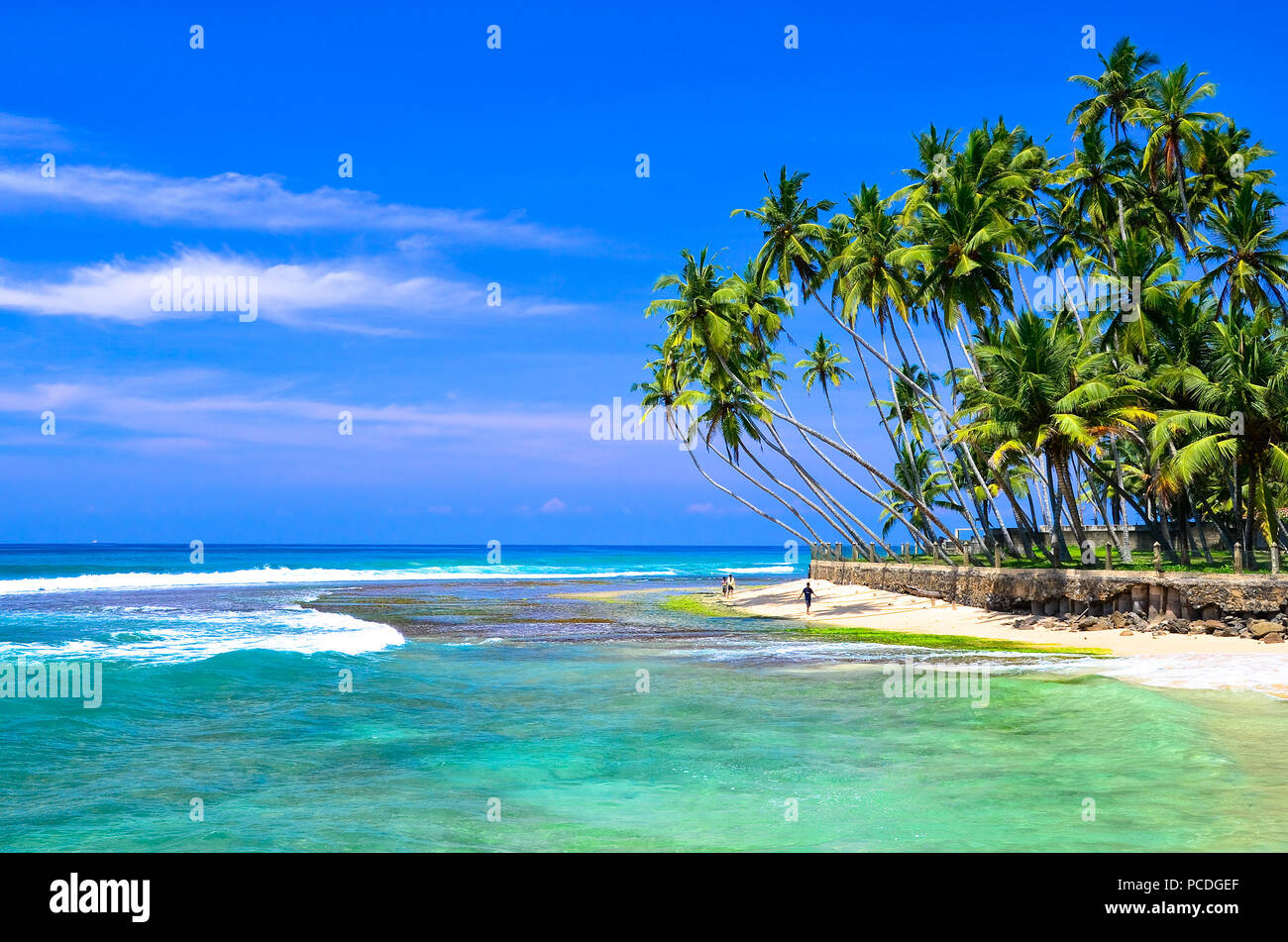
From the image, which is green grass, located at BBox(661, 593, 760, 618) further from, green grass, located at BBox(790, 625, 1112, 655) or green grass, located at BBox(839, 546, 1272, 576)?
green grass, located at BBox(839, 546, 1272, 576)

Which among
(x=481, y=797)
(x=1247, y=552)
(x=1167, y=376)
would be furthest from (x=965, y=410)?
(x=481, y=797)

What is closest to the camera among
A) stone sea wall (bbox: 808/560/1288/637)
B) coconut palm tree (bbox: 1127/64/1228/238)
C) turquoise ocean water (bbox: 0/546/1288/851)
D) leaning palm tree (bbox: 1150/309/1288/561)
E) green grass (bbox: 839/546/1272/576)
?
turquoise ocean water (bbox: 0/546/1288/851)

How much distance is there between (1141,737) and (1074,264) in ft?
96.3

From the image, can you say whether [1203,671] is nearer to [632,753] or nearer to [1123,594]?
[1123,594]

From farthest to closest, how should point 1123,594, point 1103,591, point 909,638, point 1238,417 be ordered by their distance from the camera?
point 909,638, point 1103,591, point 1123,594, point 1238,417

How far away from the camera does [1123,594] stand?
21.6 metres

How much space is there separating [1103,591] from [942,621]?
4947mm

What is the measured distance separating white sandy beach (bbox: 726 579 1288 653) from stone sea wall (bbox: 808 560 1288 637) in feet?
1.61

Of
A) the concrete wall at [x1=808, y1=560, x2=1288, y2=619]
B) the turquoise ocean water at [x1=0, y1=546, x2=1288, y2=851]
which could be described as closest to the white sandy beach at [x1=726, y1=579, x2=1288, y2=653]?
the concrete wall at [x1=808, y1=560, x2=1288, y2=619]

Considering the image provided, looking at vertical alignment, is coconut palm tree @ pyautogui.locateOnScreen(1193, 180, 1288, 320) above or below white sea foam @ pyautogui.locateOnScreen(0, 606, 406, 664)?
above

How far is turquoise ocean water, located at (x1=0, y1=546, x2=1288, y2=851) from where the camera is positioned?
8016 millimetres

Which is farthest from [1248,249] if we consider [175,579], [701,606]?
[175,579]

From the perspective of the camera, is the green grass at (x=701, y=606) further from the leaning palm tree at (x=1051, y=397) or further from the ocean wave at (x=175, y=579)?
the ocean wave at (x=175, y=579)

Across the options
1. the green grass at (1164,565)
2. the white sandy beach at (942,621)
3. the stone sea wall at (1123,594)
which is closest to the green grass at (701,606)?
the white sandy beach at (942,621)
